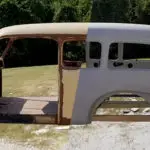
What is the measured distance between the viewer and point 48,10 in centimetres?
2264

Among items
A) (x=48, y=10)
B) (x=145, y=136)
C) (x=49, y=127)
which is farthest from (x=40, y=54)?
(x=145, y=136)

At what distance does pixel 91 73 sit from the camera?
697cm

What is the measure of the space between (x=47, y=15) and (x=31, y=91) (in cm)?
993

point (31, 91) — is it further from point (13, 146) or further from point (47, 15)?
point (47, 15)

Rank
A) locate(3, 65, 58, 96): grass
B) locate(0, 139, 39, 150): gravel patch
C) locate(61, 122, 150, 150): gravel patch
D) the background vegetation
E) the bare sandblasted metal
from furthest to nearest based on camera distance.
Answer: the background vegetation
locate(3, 65, 58, 96): grass
locate(0, 139, 39, 150): gravel patch
locate(61, 122, 150, 150): gravel patch
the bare sandblasted metal

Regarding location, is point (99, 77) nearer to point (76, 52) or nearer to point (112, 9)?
point (76, 52)

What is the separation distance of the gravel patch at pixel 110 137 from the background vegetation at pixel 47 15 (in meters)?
12.8

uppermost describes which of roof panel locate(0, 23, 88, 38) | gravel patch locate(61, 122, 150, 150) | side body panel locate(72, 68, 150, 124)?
roof panel locate(0, 23, 88, 38)

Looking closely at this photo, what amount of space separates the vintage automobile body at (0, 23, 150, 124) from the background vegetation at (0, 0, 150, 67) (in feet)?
46.2

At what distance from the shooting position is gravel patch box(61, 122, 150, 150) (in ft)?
24.9

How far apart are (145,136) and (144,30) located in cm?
214

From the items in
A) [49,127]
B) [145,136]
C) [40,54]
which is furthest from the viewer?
[40,54]

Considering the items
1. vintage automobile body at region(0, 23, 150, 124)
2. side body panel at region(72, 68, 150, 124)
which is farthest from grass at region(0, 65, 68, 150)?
side body panel at region(72, 68, 150, 124)

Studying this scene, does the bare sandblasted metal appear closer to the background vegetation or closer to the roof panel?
the roof panel
